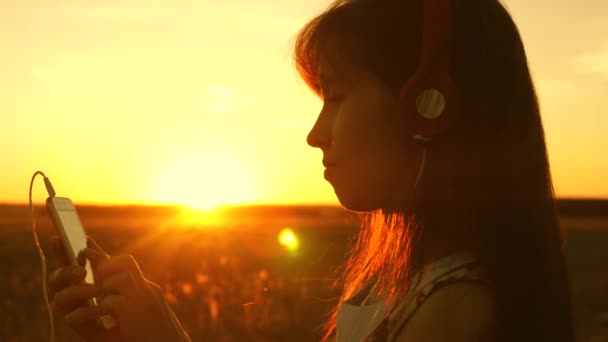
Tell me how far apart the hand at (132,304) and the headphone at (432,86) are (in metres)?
0.64

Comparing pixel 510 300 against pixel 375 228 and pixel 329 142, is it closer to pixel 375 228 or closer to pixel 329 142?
pixel 329 142

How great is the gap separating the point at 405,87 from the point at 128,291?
0.73 meters

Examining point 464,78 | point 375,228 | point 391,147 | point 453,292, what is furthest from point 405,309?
point 375,228

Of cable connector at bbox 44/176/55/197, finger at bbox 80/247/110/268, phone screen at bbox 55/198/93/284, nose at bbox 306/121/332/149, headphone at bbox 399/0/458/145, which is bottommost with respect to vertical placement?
finger at bbox 80/247/110/268

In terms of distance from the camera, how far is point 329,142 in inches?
78.2

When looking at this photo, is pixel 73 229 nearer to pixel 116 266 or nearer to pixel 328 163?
pixel 116 266

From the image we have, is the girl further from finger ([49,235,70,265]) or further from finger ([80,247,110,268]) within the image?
finger ([49,235,70,265])

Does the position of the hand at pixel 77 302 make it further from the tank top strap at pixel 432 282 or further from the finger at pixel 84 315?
the tank top strap at pixel 432 282

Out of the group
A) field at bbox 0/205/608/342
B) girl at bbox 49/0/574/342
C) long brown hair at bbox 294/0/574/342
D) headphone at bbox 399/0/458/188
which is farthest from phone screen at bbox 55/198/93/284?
field at bbox 0/205/608/342

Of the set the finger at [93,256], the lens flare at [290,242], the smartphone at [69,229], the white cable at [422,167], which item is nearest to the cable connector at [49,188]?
the smartphone at [69,229]

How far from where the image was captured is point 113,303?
81.0 inches

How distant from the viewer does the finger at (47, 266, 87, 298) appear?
6.98 feet

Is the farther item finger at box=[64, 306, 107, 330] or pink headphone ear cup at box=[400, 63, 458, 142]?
finger at box=[64, 306, 107, 330]

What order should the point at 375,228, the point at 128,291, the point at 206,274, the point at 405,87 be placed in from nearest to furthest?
1. the point at 405,87
2. the point at 128,291
3. the point at 375,228
4. the point at 206,274
